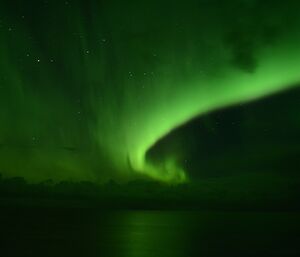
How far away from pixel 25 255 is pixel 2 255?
181cm

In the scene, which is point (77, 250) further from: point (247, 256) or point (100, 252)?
point (247, 256)

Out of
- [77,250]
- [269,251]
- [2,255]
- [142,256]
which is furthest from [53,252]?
[269,251]

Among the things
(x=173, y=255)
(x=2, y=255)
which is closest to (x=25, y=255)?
(x=2, y=255)

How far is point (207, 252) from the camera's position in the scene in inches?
1694

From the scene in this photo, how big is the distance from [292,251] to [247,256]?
623 cm

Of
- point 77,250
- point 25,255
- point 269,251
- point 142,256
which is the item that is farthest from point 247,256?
point 25,255

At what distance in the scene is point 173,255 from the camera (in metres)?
40.6

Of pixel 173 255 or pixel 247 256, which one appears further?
pixel 173 255

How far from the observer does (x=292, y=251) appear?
4178cm

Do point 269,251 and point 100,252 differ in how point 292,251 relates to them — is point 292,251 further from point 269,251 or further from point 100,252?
point 100,252

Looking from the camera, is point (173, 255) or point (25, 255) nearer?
point (25, 255)

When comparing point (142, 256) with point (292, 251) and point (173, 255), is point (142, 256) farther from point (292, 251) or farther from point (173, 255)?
point (292, 251)

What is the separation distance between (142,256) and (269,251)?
1253 cm

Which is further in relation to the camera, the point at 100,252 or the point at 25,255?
the point at 100,252
